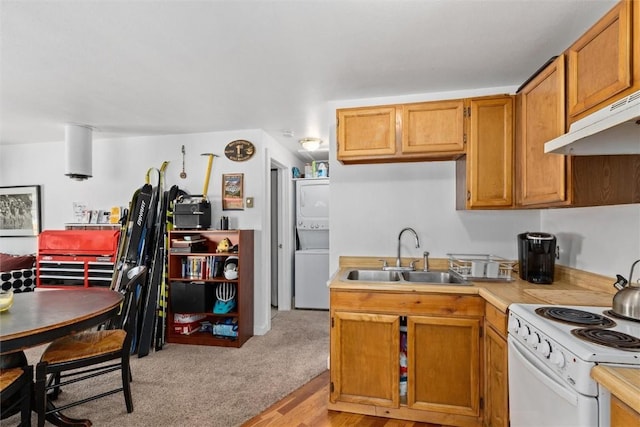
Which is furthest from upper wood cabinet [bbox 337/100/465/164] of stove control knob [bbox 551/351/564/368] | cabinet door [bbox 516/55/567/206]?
stove control knob [bbox 551/351/564/368]

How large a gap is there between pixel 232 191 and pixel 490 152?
2591mm

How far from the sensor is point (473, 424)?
1889 mm

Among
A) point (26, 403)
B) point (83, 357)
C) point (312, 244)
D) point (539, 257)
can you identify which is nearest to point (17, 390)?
point (26, 403)

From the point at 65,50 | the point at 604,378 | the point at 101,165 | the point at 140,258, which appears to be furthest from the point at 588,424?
the point at 101,165

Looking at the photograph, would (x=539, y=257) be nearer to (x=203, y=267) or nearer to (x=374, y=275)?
(x=374, y=275)

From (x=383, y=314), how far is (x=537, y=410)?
2.95ft

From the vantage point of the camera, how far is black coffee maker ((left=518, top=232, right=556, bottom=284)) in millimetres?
2014

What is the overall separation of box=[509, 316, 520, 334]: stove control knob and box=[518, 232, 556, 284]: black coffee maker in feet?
2.46

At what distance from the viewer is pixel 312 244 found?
4684 millimetres

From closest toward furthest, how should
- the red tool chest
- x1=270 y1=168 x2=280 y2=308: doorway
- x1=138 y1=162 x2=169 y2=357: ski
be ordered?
x1=138 y1=162 x2=169 y2=357: ski → the red tool chest → x1=270 y1=168 x2=280 y2=308: doorway

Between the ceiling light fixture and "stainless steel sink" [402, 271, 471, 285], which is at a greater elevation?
the ceiling light fixture

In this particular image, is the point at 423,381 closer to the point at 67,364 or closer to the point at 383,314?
the point at 383,314

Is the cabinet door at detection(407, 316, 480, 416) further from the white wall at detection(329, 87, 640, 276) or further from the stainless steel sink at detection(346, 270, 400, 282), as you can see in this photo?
the white wall at detection(329, 87, 640, 276)

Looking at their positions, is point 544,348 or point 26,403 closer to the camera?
point 544,348
